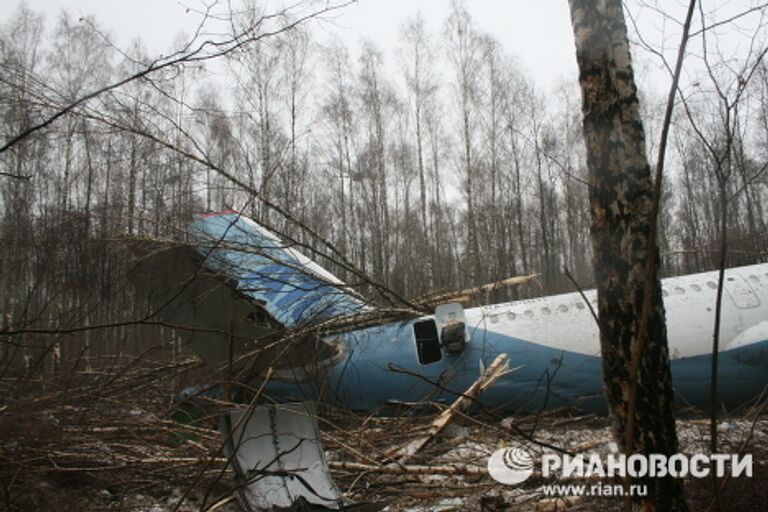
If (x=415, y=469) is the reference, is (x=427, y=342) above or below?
above

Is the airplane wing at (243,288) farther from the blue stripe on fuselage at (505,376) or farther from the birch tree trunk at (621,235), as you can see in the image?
the birch tree trunk at (621,235)

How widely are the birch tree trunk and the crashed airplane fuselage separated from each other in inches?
185

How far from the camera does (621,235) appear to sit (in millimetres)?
2689

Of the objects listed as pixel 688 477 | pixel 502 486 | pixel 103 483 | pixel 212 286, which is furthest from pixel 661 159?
pixel 212 286

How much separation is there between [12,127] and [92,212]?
409 centimetres

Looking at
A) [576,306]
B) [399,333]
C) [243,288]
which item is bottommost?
[399,333]

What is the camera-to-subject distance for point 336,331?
778 centimetres

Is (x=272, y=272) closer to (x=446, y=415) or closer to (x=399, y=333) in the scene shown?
(x=399, y=333)

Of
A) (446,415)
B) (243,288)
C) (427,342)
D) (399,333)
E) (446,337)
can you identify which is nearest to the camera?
(446,415)

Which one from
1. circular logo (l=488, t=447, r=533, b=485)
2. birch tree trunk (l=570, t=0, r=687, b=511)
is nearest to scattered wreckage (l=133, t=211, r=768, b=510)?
circular logo (l=488, t=447, r=533, b=485)

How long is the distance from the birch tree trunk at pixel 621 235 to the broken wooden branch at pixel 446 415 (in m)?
1.55

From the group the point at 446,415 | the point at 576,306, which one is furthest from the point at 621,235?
the point at 576,306

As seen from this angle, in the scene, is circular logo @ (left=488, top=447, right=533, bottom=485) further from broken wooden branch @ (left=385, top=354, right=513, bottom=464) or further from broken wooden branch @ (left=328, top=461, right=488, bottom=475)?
broken wooden branch @ (left=385, top=354, right=513, bottom=464)

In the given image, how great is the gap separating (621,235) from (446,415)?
4.16 meters
